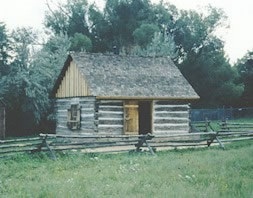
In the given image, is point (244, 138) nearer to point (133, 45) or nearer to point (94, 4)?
point (133, 45)

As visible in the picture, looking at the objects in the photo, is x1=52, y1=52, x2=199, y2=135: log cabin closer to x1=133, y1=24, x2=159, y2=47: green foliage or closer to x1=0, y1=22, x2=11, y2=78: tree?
x1=0, y1=22, x2=11, y2=78: tree

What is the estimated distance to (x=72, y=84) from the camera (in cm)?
2512

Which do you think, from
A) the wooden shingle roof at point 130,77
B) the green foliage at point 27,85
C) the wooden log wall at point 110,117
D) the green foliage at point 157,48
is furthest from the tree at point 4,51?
the green foliage at point 157,48

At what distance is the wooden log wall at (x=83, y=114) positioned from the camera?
2347 centimetres

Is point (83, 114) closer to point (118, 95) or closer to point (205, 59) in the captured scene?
point (118, 95)

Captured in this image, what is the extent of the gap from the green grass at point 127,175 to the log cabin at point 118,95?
5.96 m

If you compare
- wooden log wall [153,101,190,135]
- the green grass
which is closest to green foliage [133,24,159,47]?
wooden log wall [153,101,190,135]

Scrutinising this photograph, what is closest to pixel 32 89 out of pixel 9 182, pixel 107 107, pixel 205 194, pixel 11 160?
pixel 107 107

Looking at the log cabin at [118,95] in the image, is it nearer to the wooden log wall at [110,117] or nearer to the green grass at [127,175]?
the wooden log wall at [110,117]

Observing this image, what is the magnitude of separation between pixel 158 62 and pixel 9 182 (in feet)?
55.6

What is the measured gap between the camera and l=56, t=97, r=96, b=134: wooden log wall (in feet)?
77.0

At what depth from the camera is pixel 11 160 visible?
51.4 feet

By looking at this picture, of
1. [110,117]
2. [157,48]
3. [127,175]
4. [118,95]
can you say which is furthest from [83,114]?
[157,48]

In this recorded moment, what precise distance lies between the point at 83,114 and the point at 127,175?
1222 cm
